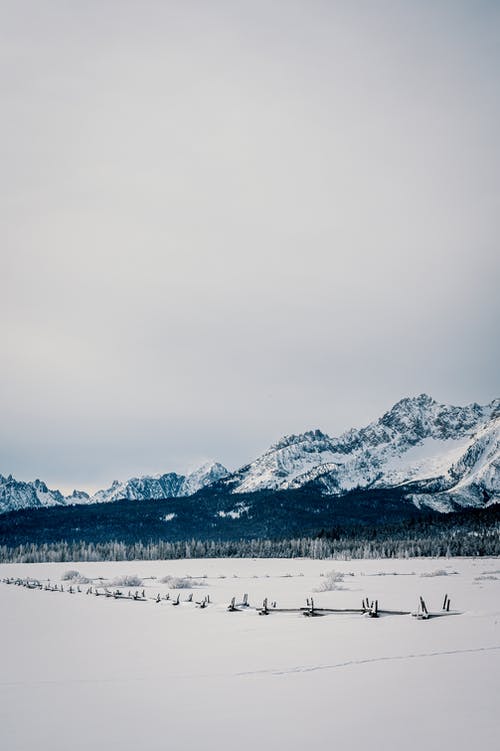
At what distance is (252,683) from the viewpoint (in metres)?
15.3

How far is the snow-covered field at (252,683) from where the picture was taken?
36.4 feet

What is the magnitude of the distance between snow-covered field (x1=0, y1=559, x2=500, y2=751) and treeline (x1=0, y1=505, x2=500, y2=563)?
89.8m

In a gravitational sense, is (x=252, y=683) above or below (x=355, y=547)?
above

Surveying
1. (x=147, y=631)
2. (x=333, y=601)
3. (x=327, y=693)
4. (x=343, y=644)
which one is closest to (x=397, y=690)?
(x=327, y=693)

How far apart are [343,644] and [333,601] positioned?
64.8ft

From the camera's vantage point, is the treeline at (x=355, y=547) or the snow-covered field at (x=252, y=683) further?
the treeline at (x=355, y=547)

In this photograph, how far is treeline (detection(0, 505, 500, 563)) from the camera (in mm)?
115500

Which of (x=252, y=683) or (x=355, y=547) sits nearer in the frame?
(x=252, y=683)

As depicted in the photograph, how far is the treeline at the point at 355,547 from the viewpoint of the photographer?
11550 cm

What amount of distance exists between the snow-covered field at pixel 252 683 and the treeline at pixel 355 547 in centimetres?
8978

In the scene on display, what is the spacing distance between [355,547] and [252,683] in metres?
128

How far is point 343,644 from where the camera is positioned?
21250 millimetres

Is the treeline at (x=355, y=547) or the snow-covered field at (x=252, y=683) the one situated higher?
the snow-covered field at (x=252, y=683)

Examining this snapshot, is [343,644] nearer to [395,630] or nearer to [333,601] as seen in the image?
[395,630]
